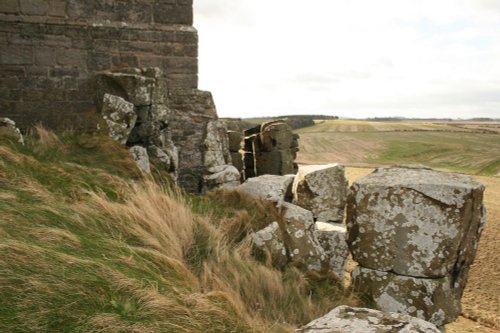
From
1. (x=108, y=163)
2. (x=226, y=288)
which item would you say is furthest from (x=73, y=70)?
(x=226, y=288)

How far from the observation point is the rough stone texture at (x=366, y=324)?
2871 mm

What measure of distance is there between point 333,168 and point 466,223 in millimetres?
4539

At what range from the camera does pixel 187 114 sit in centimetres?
935

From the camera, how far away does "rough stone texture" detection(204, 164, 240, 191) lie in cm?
884

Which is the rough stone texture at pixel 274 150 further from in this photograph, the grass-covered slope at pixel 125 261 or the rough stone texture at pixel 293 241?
the rough stone texture at pixel 293 241

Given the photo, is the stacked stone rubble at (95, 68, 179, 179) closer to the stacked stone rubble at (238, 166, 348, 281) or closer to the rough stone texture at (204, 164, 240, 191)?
the rough stone texture at (204, 164, 240, 191)

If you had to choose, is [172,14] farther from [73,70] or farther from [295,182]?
[295,182]

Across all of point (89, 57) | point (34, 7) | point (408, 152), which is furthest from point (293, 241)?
point (408, 152)

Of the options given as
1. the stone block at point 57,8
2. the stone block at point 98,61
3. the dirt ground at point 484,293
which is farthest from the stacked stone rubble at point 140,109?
the dirt ground at point 484,293

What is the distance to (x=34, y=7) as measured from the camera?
836cm

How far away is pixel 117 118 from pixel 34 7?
3378 millimetres

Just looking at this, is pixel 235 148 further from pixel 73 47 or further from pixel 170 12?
pixel 73 47

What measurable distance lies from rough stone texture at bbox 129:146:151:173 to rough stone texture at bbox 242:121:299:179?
30.3ft

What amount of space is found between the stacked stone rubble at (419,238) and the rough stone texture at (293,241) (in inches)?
34.1
